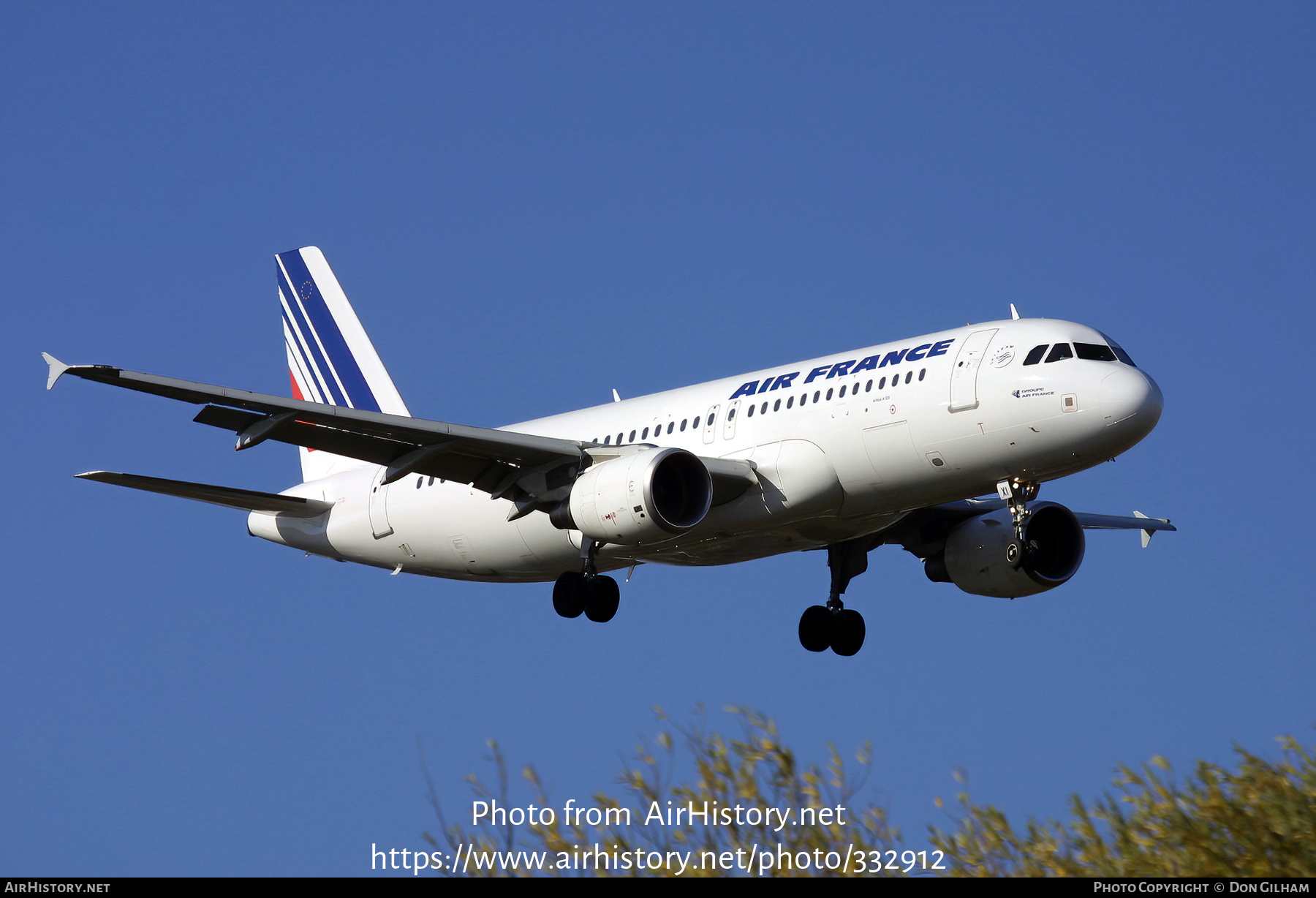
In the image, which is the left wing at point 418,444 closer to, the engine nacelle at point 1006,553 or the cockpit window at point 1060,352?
the cockpit window at point 1060,352

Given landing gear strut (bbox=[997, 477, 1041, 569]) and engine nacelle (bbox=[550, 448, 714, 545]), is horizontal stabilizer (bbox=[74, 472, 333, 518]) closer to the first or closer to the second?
engine nacelle (bbox=[550, 448, 714, 545])

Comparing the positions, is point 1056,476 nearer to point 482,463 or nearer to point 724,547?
point 724,547

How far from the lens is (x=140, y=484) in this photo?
33188mm

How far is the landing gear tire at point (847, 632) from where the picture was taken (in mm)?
36562

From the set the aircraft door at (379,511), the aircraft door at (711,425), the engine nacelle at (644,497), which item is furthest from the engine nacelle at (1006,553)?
the aircraft door at (379,511)

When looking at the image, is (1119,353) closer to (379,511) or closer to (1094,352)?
(1094,352)

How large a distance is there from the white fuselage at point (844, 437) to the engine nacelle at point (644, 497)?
1.03 m

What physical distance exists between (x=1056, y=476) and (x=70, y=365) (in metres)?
16.9

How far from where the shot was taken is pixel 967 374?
28.6 m

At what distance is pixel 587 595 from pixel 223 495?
8924 millimetres

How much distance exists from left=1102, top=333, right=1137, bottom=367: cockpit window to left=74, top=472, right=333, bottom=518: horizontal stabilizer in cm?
1887
